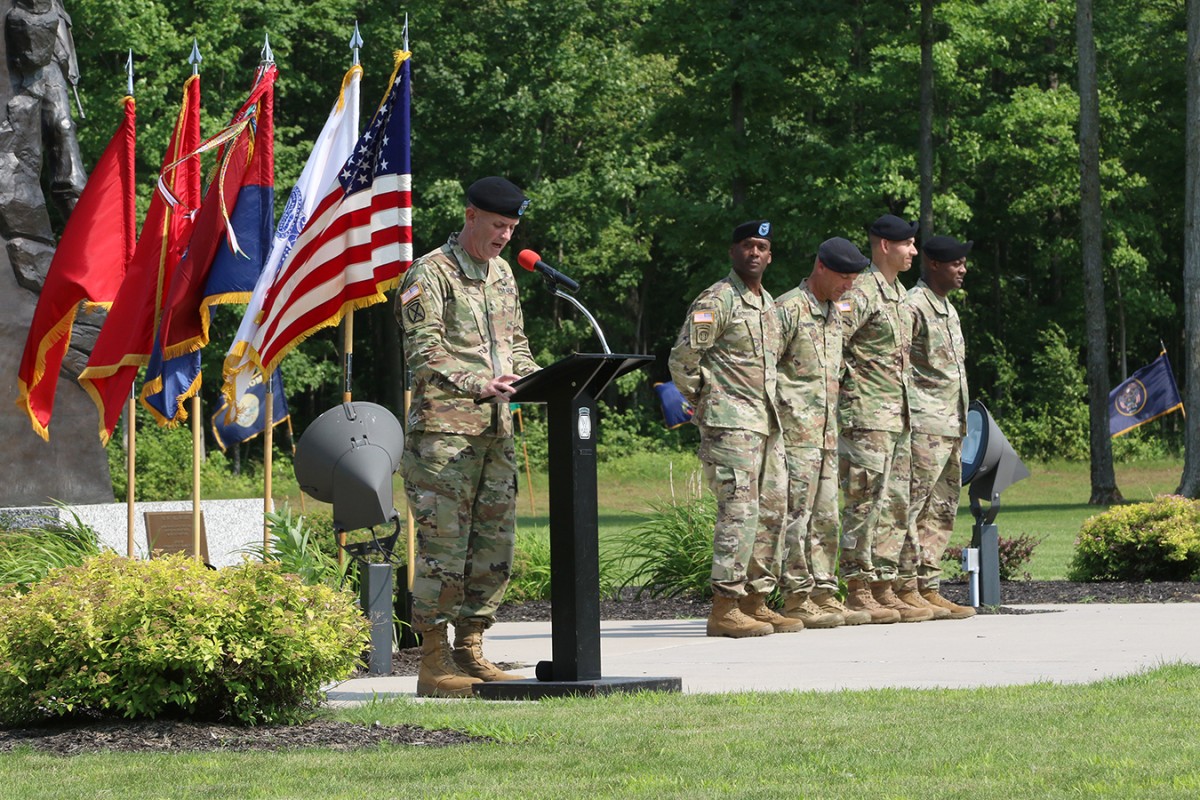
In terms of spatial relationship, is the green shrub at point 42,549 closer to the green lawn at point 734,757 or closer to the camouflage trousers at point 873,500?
the green lawn at point 734,757

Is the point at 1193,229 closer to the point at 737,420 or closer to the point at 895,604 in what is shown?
the point at 895,604

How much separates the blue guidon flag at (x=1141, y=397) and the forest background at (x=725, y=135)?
6.81 metres

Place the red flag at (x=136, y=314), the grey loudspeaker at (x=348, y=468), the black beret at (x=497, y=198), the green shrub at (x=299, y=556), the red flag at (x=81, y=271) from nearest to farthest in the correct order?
the black beret at (x=497, y=198) → the grey loudspeaker at (x=348, y=468) → the green shrub at (x=299, y=556) → the red flag at (x=136, y=314) → the red flag at (x=81, y=271)

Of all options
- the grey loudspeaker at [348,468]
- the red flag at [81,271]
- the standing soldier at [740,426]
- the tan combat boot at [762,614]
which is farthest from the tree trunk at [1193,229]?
the grey loudspeaker at [348,468]

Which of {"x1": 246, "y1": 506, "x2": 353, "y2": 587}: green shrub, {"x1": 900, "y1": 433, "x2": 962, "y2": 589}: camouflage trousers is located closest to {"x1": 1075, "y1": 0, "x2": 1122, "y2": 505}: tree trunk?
{"x1": 900, "y1": 433, "x2": 962, "y2": 589}: camouflage trousers

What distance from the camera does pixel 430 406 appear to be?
25.9 ft

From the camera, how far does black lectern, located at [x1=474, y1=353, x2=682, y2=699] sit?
7.33m

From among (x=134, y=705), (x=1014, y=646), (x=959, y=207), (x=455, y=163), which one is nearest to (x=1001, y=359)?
(x=959, y=207)

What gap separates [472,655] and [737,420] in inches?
120

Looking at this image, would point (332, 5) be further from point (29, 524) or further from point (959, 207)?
point (29, 524)

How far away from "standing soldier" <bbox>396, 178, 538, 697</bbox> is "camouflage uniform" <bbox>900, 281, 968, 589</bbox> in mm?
4506

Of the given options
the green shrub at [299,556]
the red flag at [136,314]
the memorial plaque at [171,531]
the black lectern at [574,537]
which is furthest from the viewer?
the memorial plaque at [171,531]

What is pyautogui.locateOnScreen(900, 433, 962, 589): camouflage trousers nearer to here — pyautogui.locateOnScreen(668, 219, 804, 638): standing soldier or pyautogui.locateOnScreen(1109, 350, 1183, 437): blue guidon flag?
pyautogui.locateOnScreen(668, 219, 804, 638): standing soldier

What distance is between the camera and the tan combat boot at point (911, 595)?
11.9 metres
